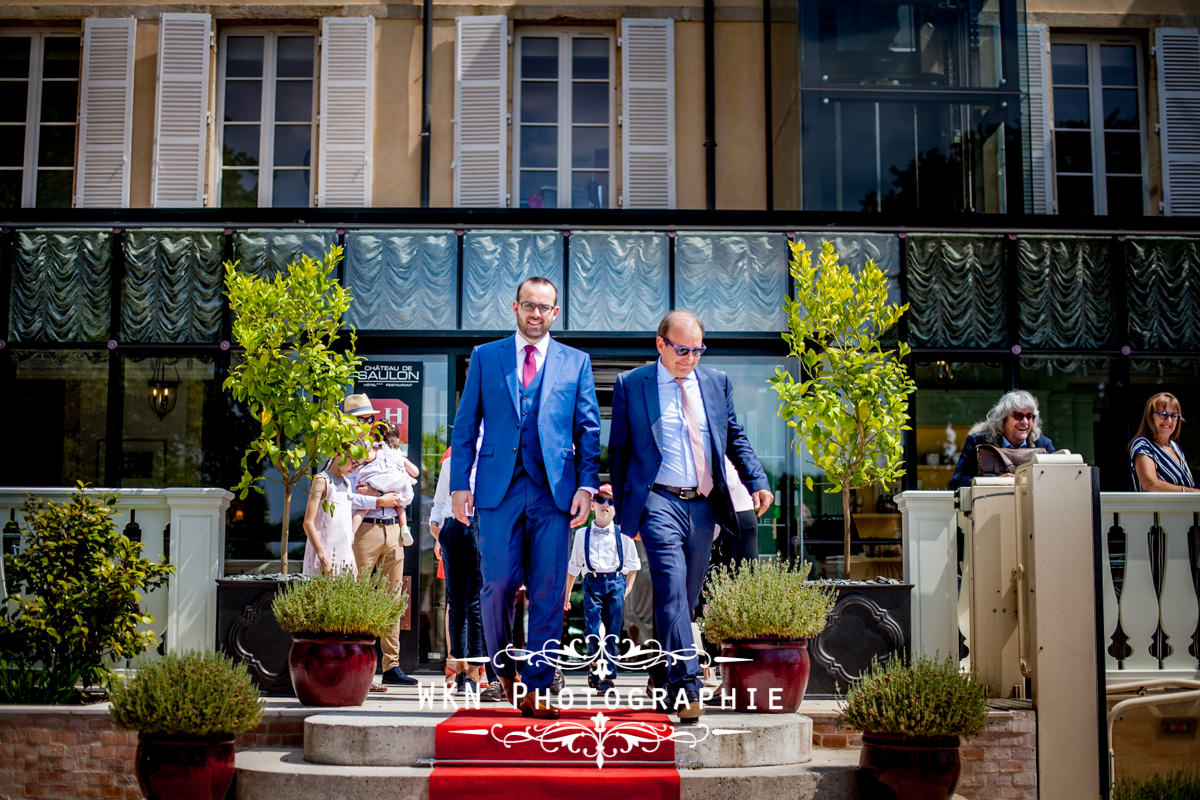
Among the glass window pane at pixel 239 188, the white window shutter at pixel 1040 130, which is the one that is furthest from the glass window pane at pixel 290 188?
the white window shutter at pixel 1040 130

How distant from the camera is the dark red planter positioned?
24.1 feet

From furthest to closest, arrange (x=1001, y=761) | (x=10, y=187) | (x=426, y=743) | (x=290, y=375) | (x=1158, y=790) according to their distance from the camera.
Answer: (x=10, y=187) < (x=290, y=375) < (x=1001, y=761) < (x=426, y=743) < (x=1158, y=790)

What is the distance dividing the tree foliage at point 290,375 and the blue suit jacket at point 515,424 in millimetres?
2578

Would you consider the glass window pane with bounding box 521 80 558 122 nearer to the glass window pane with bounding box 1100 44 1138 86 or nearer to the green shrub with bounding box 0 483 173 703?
the glass window pane with bounding box 1100 44 1138 86

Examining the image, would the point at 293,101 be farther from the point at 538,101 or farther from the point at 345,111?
the point at 538,101

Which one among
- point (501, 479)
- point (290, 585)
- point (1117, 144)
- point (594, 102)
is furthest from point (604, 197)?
point (501, 479)

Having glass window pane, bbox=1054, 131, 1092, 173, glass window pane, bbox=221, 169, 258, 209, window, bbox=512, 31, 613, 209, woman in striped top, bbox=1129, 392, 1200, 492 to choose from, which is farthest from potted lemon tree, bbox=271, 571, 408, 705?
glass window pane, bbox=1054, 131, 1092, 173

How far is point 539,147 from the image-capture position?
1331 centimetres

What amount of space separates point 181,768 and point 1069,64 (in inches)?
448

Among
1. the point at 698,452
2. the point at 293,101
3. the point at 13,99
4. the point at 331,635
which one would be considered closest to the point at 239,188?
the point at 293,101

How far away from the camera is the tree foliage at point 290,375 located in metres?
9.28

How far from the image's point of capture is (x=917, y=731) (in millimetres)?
6129

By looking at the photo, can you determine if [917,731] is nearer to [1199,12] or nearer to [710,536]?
[710,536]

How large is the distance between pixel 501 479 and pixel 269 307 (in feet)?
12.6
